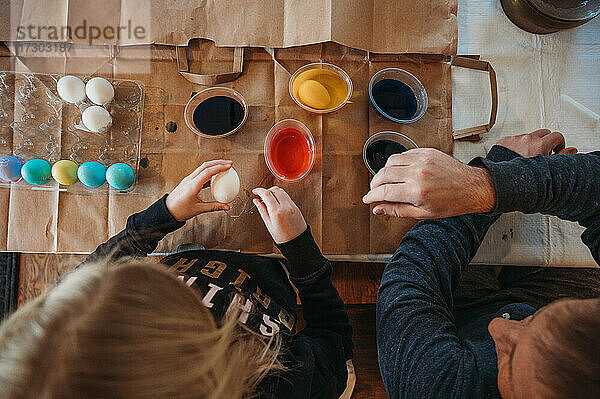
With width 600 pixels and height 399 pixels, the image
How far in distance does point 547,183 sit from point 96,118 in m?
0.79

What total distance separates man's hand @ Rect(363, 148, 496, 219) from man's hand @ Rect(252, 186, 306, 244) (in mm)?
145

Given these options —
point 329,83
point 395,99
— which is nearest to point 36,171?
point 329,83

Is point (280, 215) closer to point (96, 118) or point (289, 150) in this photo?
point (289, 150)

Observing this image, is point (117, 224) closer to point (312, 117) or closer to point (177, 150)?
point (177, 150)

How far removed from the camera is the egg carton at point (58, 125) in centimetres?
77

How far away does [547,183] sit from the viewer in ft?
2.07

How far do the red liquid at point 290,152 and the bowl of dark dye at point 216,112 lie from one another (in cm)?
8

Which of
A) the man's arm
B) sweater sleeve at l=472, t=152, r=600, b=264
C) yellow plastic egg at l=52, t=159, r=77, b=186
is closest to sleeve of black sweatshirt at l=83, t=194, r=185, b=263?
yellow plastic egg at l=52, t=159, r=77, b=186

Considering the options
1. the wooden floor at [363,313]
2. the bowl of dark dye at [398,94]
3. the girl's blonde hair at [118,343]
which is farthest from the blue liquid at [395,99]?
the girl's blonde hair at [118,343]

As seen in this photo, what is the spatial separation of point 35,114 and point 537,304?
1060mm

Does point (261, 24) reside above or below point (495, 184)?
above

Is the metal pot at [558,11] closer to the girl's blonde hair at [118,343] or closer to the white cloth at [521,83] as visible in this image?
the white cloth at [521,83]

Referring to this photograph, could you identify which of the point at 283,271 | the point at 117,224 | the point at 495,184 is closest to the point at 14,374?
the point at 117,224

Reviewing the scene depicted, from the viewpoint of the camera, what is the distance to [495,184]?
62 cm
